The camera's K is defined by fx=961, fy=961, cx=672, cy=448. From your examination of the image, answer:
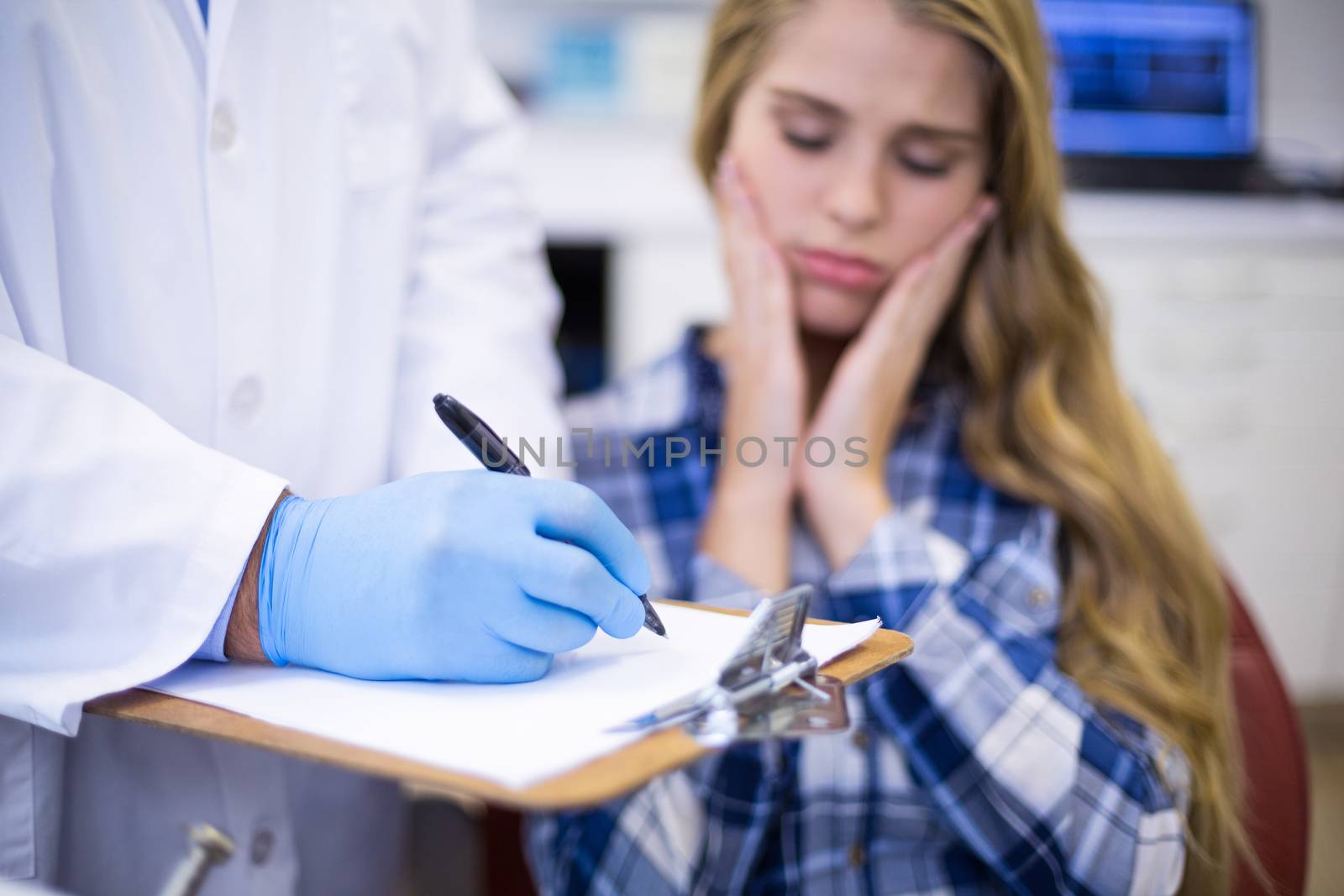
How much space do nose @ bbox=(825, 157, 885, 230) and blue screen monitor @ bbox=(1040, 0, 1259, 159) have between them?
4.67 ft

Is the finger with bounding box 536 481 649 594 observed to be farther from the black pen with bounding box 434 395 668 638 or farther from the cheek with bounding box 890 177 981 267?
the cheek with bounding box 890 177 981 267

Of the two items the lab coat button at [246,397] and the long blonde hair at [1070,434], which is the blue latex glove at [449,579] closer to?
the lab coat button at [246,397]

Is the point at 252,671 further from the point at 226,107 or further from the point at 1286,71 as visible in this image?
the point at 1286,71

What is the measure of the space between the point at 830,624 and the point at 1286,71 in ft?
7.97

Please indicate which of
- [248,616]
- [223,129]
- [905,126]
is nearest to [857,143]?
[905,126]

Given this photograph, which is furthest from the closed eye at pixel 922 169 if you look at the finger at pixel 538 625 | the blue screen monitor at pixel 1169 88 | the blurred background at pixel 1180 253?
the blue screen monitor at pixel 1169 88

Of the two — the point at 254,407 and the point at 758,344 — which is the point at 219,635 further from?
the point at 758,344

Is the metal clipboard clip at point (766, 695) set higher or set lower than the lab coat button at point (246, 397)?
lower

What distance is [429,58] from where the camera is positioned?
73cm

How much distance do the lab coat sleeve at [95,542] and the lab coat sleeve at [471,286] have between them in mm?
204

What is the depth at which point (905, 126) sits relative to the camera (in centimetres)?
78

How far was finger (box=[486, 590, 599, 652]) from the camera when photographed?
43 cm

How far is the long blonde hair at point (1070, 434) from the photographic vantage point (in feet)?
2.40

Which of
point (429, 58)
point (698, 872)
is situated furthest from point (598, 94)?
point (698, 872)
